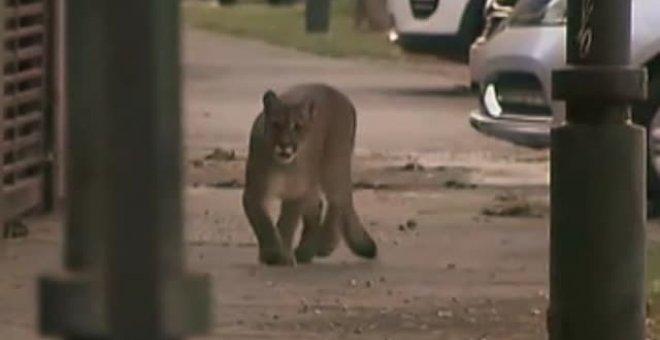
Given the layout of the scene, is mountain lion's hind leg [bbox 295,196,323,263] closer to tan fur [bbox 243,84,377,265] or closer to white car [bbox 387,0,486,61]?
tan fur [bbox 243,84,377,265]

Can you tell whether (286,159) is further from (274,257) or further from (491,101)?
(491,101)

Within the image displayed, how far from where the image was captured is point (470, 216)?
475 inches

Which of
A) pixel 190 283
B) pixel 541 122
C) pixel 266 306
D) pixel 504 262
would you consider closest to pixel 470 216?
pixel 541 122

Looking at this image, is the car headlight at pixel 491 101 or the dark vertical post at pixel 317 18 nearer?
the car headlight at pixel 491 101

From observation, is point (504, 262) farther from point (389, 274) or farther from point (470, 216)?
point (470, 216)

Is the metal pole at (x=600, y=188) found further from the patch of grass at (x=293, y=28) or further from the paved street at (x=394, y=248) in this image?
the patch of grass at (x=293, y=28)

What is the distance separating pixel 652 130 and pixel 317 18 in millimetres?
21981

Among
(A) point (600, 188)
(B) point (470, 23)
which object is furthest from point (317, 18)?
(A) point (600, 188)

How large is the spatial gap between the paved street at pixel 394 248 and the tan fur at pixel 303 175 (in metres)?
0.12

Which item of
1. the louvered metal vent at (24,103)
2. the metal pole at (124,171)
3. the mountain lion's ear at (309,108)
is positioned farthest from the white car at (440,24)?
the metal pole at (124,171)

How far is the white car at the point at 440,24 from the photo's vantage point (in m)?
21.4

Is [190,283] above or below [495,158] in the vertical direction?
above

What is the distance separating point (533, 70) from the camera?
12508 mm

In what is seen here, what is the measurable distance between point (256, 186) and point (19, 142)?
6.38 ft
